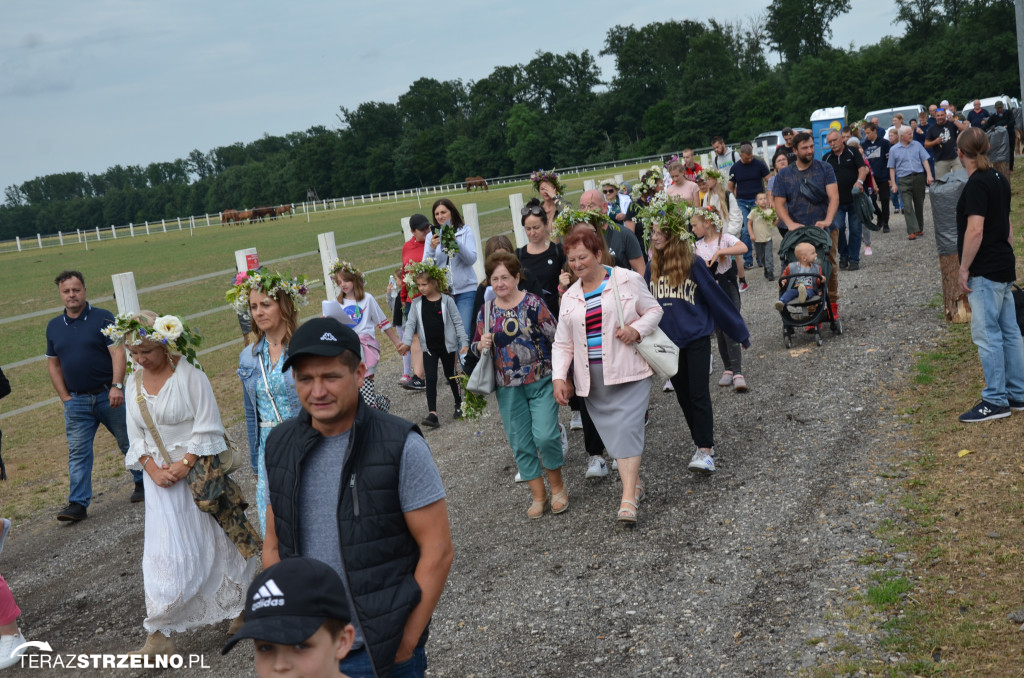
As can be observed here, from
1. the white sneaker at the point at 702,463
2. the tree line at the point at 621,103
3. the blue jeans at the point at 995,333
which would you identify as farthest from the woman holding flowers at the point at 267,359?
the tree line at the point at 621,103

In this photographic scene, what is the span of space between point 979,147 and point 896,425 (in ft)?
7.33

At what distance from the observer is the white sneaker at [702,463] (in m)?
7.25

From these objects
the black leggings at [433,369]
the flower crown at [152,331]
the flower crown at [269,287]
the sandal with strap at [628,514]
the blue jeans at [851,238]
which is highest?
the flower crown at [269,287]

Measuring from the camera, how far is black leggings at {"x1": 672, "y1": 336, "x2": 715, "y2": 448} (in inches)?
289

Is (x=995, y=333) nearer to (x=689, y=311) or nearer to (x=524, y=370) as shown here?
(x=689, y=311)

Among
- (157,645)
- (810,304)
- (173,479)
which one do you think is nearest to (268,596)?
(173,479)

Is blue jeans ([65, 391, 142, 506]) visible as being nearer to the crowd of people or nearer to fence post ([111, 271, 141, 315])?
the crowd of people

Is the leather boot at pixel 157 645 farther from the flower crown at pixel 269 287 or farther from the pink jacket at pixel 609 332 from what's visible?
the pink jacket at pixel 609 332

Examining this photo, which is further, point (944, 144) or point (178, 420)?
point (944, 144)

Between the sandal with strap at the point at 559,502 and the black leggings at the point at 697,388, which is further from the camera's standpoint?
the black leggings at the point at 697,388

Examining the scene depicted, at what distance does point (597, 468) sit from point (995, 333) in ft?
10.6

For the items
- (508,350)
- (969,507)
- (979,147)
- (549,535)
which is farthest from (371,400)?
(979,147)

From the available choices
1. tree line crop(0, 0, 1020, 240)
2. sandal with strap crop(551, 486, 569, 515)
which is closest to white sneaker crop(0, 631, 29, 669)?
sandal with strap crop(551, 486, 569, 515)

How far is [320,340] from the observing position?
119 inches
